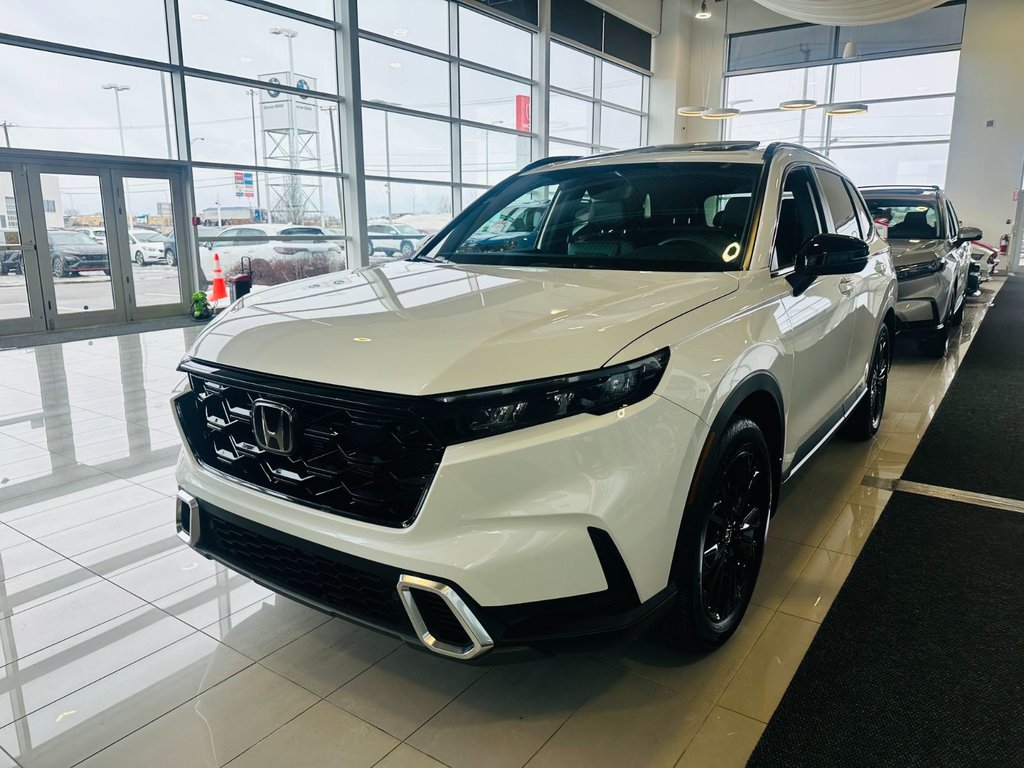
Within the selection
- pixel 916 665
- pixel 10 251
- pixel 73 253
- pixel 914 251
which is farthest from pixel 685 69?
pixel 916 665

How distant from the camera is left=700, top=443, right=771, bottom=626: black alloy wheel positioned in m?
1.99

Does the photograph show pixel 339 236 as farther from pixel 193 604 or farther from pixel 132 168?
pixel 193 604

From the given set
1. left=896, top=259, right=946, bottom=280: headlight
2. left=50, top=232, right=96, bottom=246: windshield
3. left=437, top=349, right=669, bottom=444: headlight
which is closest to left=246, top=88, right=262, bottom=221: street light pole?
left=50, top=232, right=96, bottom=246: windshield

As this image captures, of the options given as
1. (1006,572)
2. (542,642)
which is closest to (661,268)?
(542,642)

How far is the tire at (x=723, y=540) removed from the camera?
180 cm

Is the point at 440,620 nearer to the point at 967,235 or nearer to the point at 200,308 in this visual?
the point at 967,235

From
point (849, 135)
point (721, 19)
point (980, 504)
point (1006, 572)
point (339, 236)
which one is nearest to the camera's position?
point (1006, 572)

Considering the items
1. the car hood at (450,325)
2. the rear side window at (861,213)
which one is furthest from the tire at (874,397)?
the car hood at (450,325)

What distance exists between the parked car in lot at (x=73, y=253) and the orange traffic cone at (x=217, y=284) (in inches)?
52.4

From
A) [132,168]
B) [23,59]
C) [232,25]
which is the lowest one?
[132,168]

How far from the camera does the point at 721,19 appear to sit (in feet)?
63.1

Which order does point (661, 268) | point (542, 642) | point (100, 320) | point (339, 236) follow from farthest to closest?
point (339, 236)
point (100, 320)
point (661, 268)
point (542, 642)

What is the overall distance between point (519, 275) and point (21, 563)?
2154 millimetres

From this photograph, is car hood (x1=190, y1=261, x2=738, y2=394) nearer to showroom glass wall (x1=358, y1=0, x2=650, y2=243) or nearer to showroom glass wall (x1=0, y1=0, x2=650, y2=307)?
showroom glass wall (x1=0, y1=0, x2=650, y2=307)
